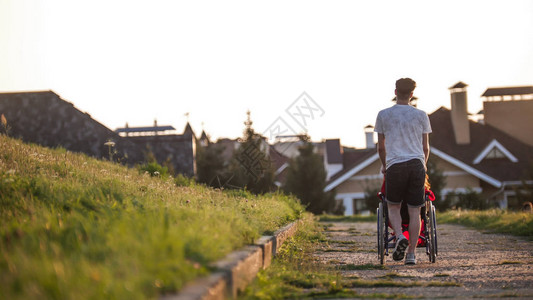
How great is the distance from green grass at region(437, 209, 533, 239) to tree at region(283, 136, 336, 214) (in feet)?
64.9

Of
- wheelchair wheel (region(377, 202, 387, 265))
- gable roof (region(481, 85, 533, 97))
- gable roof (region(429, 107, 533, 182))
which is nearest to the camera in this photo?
wheelchair wheel (region(377, 202, 387, 265))

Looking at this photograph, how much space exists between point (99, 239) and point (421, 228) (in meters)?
4.66

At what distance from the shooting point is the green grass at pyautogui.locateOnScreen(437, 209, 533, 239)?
503 inches

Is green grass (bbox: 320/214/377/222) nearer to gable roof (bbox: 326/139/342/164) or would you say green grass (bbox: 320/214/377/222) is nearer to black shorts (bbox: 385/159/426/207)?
black shorts (bbox: 385/159/426/207)

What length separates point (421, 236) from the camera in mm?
8031

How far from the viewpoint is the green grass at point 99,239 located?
11.2 feet

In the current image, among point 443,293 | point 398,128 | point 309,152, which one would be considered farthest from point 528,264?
point 309,152

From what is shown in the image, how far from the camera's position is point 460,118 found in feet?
146

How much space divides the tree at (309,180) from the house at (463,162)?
66.7 inches

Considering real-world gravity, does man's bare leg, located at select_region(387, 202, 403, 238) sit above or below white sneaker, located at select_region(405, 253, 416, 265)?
above

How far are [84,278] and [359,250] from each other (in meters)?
6.81

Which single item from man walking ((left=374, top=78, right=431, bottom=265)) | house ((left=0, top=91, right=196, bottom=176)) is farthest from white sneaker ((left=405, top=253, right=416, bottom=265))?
house ((left=0, top=91, right=196, bottom=176))

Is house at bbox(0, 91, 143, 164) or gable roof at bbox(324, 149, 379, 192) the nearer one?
house at bbox(0, 91, 143, 164)

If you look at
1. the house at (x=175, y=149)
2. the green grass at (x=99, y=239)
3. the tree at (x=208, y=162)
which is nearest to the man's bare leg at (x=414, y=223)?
the green grass at (x=99, y=239)
